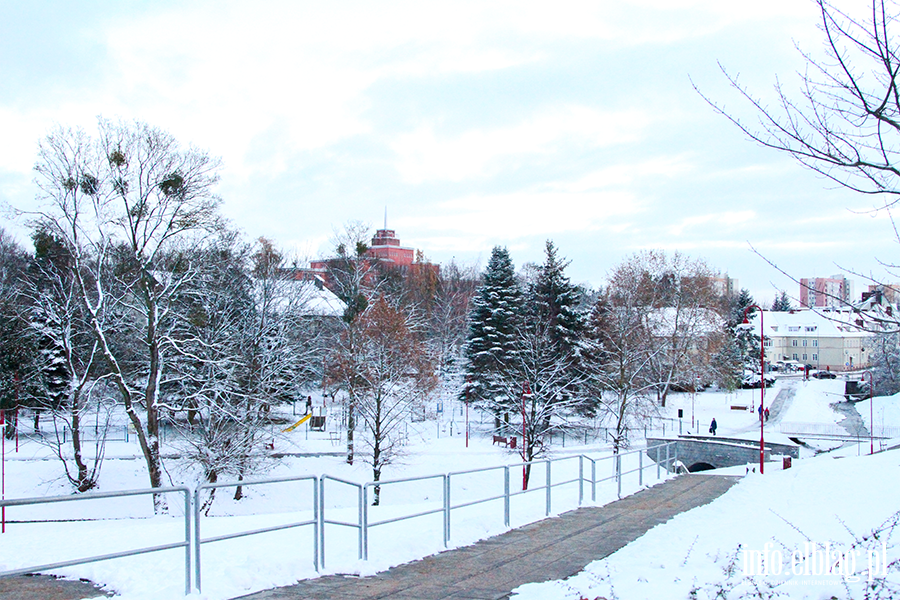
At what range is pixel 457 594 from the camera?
6805mm

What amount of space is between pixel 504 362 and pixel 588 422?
291 inches

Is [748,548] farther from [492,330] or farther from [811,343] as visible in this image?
[811,343]

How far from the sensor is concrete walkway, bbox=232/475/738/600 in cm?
677

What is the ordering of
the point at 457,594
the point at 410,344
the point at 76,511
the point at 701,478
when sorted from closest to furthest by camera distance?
the point at 457,594 < the point at 701,478 < the point at 76,511 < the point at 410,344

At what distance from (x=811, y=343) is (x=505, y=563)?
108380 mm

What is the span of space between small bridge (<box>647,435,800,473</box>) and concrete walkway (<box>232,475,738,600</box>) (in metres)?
26.0

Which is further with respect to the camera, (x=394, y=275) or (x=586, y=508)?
(x=394, y=275)

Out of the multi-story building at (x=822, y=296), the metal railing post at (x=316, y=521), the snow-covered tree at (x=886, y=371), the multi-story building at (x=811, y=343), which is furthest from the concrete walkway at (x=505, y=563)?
the multi-story building at (x=811, y=343)

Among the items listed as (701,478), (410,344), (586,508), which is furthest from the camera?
(410,344)

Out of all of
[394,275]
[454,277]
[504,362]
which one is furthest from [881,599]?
[454,277]

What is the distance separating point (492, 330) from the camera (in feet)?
155

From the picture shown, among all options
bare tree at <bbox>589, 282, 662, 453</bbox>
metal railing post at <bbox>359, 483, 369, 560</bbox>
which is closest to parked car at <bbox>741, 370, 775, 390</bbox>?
bare tree at <bbox>589, 282, 662, 453</bbox>

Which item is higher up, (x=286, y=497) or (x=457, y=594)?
(x=457, y=594)

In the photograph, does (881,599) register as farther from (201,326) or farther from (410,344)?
(410,344)
